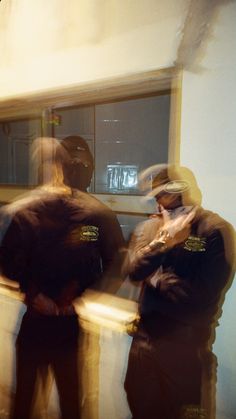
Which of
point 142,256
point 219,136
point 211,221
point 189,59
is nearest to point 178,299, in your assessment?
point 142,256

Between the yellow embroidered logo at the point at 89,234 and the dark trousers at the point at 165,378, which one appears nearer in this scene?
the dark trousers at the point at 165,378

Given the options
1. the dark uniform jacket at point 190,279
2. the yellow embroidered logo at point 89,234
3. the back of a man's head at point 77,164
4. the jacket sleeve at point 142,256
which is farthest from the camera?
the back of a man's head at point 77,164

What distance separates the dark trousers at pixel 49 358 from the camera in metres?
1.71

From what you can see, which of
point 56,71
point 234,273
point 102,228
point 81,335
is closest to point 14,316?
point 81,335

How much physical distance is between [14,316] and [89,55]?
1.86 meters

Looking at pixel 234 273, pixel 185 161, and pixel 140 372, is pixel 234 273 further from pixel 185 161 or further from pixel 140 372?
pixel 140 372

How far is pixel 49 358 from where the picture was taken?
177 cm

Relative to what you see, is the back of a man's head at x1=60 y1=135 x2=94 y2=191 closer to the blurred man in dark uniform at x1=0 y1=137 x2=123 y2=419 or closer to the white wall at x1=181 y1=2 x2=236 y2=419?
the blurred man in dark uniform at x1=0 y1=137 x2=123 y2=419

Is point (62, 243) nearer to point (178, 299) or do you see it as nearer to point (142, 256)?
point (142, 256)

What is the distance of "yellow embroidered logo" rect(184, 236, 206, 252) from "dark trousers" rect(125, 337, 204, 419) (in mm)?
499

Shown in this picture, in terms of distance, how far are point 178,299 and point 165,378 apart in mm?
439

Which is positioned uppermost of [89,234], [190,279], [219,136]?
[219,136]

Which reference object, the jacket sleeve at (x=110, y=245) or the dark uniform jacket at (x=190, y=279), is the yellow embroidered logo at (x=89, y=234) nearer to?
the jacket sleeve at (x=110, y=245)

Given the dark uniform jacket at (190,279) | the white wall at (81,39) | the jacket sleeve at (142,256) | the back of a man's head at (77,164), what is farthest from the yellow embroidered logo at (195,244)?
the white wall at (81,39)
